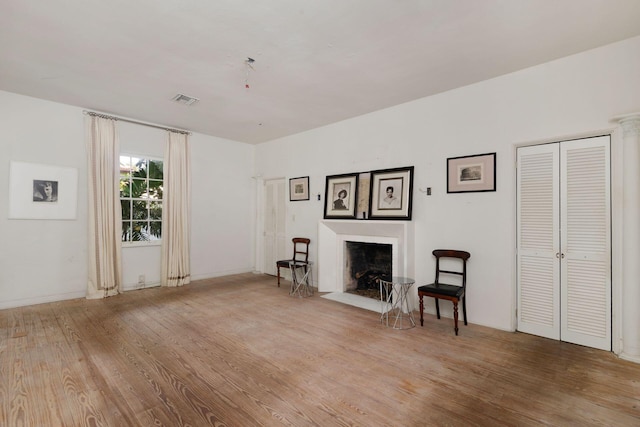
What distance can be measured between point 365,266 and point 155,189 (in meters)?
4.16

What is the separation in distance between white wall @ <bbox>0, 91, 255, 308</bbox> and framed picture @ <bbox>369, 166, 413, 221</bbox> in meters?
3.58

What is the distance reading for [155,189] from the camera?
220 inches

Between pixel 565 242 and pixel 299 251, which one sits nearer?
pixel 565 242

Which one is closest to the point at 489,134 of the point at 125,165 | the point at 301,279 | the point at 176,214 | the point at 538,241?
the point at 538,241

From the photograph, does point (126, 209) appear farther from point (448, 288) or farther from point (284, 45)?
point (448, 288)

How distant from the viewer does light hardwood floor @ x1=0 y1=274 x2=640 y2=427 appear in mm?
2010

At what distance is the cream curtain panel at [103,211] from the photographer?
472 cm

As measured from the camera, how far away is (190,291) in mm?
5230

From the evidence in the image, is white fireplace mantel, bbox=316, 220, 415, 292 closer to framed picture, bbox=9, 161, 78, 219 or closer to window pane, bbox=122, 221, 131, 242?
window pane, bbox=122, 221, 131, 242

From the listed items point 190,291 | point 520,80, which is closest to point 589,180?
point 520,80

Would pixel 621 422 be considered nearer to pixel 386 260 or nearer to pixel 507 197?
pixel 507 197

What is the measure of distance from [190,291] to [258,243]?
1.98 meters

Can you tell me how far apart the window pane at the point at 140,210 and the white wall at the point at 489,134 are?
394 cm

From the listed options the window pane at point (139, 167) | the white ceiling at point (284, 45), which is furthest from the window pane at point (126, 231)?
the white ceiling at point (284, 45)
